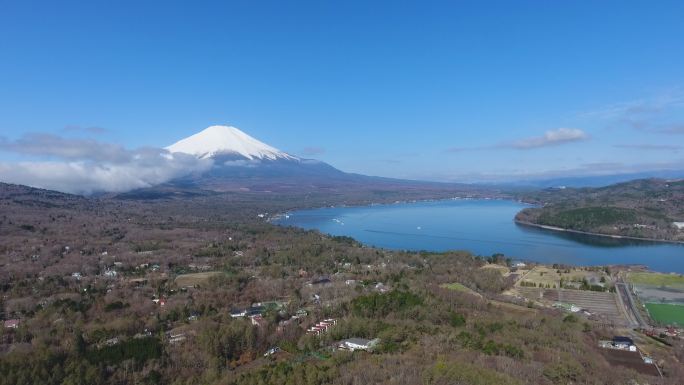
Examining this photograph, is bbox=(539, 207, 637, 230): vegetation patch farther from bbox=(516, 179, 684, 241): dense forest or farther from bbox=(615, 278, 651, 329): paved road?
bbox=(615, 278, 651, 329): paved road

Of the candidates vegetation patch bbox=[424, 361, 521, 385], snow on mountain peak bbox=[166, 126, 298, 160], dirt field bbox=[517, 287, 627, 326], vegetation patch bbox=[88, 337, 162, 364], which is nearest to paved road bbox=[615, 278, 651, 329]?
dirt field bbox=[517, 287, 627, 326]

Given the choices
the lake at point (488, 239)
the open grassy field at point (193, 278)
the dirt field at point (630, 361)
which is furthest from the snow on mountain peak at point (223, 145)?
the dirt field at point (630, 361)

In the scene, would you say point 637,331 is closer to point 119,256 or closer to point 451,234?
point 119,256

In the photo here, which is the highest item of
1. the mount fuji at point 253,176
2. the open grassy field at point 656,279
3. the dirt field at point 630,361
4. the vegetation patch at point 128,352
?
the mount fuji at point 253,176

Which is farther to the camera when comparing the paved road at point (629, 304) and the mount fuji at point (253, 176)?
the mount fuji at point (253, 176)

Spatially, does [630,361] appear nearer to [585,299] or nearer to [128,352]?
[585,299]

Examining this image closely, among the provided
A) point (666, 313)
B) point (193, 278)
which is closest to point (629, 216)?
point (666, 313)

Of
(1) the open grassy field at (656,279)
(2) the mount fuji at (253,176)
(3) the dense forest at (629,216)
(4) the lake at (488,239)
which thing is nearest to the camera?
(1) the open grassy field at (656,279)

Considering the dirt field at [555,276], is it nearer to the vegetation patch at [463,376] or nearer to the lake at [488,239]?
the lake at [488,239]
